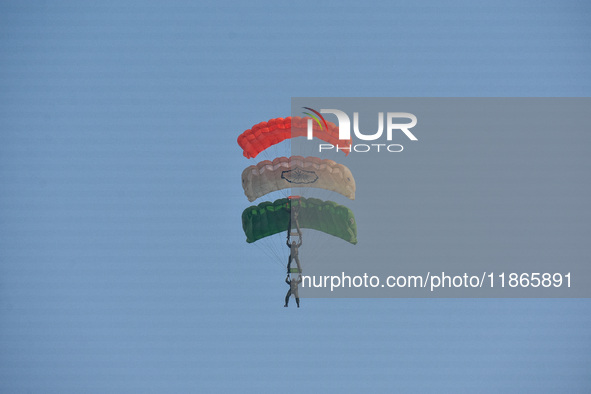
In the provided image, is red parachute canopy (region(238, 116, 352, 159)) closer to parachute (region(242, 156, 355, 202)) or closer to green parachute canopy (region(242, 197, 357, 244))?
parachute (region(242, 156, 355, 202))

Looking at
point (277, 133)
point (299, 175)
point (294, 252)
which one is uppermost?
point (277, 133)

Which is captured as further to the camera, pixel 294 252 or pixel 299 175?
pixel 294 252

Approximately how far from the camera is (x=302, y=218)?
855cm

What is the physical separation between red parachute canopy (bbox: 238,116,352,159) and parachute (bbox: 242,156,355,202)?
252 mm

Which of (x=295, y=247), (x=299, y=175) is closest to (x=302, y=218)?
(x=295, y=247)

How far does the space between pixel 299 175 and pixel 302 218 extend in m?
0.63

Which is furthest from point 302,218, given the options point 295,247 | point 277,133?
point 277,133

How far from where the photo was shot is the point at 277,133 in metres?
8.32

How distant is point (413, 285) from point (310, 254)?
186cm

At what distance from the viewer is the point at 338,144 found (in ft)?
28.4

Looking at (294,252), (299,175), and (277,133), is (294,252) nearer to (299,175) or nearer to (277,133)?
(299,175)

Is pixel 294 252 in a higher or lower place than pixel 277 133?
lower

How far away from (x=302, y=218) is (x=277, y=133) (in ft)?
4.12

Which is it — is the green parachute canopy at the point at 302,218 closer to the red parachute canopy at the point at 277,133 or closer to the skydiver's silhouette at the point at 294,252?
the skydiver's silhouette at the point at 294,252
